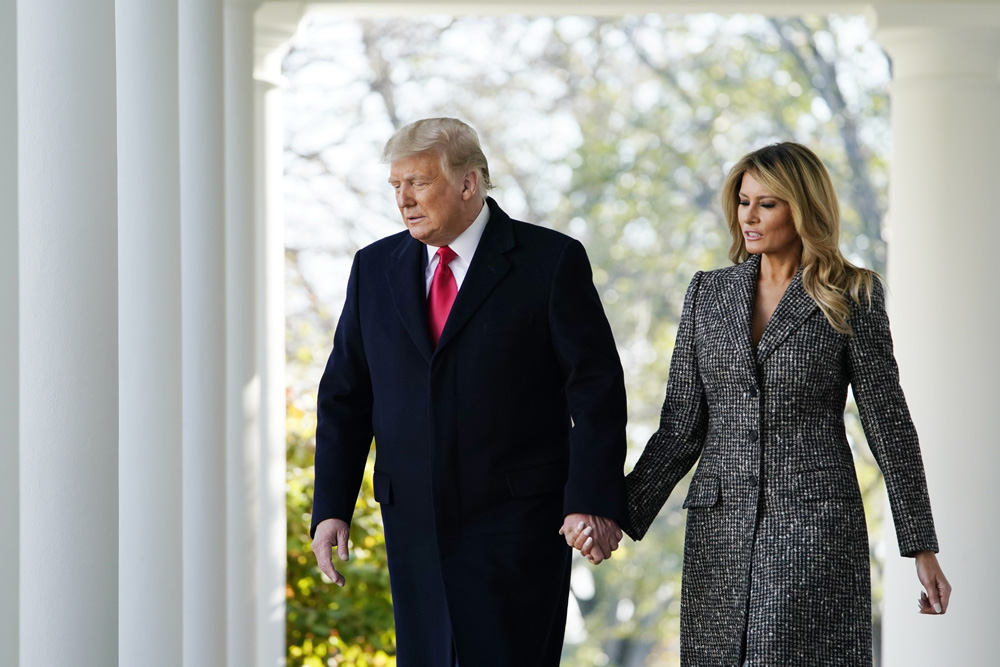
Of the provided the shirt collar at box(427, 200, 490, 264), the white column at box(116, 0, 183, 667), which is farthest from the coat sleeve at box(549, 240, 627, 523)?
the white column at box(116, 0, 183, 667)

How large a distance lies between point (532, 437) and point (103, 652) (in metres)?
1.35

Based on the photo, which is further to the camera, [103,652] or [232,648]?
[232,648]

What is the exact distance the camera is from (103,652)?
3092mm

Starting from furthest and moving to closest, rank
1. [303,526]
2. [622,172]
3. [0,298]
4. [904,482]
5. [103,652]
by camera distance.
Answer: [622,172]
[303,526]
[0,298]
[904,482]
[103,652]

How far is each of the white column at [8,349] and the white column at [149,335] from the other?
79 centimetres

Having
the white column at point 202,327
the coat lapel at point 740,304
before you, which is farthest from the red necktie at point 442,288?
the white column at point 202,327

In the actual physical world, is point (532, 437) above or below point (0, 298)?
below

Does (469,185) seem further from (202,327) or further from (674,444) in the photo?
(202,327)

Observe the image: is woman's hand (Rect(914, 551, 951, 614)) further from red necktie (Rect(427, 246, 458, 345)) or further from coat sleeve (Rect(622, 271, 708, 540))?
red necktie (Rect(427, 246, 458, 345))

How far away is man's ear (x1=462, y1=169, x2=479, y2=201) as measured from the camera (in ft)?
11.8

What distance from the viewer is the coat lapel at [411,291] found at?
3574 millimetres

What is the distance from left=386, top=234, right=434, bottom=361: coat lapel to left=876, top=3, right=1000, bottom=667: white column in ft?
9.68

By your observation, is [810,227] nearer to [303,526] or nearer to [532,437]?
[532,437]

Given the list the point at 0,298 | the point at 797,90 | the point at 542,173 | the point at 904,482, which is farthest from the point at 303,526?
the point at 797,90
